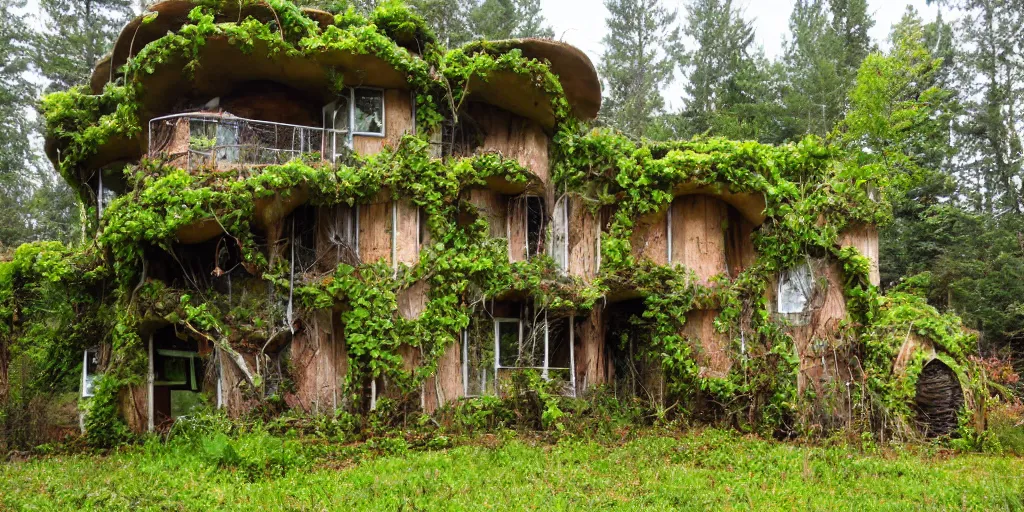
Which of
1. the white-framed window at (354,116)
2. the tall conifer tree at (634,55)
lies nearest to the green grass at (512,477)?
the white-framed window at (354,116)

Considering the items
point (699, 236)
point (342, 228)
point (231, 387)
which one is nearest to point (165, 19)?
point (342, 228)

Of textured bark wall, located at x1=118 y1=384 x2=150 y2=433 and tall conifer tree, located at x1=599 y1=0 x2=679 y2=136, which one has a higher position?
tall conifer tree, located at x1=599 y1=0 x2=679 y2=136

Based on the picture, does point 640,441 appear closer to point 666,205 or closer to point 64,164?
point 666,205

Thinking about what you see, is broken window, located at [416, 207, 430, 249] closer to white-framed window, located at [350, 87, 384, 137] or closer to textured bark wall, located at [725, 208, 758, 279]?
white-framed window, located at [350, 87, 384, 137]

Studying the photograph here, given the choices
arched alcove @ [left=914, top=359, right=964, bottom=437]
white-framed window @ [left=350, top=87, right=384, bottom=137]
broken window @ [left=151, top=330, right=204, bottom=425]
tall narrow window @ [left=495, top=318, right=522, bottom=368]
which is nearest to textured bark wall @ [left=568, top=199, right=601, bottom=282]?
tall narrow window @ [left=495, top=318, right=522, bottom=368]

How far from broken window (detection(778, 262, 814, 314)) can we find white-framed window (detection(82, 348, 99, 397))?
47.3 feet

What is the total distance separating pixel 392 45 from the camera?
47.2ft

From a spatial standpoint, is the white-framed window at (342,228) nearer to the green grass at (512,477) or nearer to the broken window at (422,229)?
the broken window at (422,229)

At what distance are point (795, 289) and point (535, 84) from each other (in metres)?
7.26

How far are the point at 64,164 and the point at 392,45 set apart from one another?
7.86 meters

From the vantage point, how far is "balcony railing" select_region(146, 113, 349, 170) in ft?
45.1

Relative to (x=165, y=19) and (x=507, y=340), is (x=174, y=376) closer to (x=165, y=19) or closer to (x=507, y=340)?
(x=507, y=340)

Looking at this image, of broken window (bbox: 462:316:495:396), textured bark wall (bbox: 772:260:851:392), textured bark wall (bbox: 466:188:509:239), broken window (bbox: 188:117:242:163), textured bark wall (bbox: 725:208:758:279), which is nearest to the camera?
broken window (bbox: 188:117:242:163)

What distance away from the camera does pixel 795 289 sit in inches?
626
